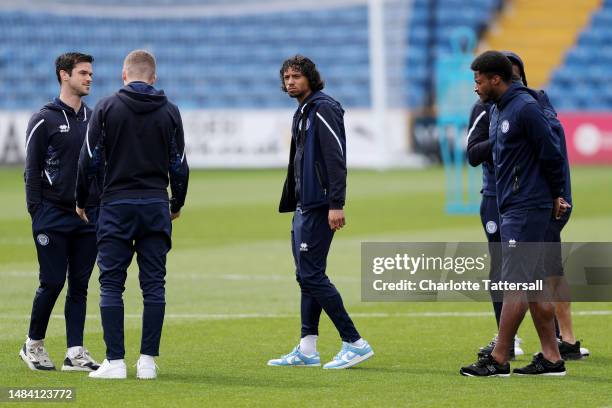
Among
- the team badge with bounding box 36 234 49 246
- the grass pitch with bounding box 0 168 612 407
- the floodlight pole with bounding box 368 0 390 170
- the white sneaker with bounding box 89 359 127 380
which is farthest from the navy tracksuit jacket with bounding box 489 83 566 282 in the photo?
the floodlight pole with bounding box 368 0 390 170

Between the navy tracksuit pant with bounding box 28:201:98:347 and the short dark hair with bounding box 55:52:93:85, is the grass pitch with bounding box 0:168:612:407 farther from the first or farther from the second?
the short dark hair with bounding box 55:52:93:85

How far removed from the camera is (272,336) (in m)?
9.99

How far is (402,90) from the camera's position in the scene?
42406 millimetres

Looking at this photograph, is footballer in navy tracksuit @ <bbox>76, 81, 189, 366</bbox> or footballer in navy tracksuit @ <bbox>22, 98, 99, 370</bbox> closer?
footballer in navy tracksuit @ <bbox>76, 81, 189, 366</bbox>

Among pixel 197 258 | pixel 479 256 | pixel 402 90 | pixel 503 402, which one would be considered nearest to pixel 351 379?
pixel 503 402

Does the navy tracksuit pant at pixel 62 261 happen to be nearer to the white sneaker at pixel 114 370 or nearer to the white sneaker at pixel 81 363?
the white sneaker at pixel 81 363

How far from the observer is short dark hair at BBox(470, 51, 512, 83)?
7.93 m

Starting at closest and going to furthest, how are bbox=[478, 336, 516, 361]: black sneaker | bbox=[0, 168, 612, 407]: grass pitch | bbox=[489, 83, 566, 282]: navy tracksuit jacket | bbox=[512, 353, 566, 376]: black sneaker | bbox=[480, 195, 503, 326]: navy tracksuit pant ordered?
bbox=[0, 168, 612, 407]: grass pitch
bbox=[489, 83, 566, 282]: navy tracksuit jacket
bbox=[512, 353, 566, 376]: black sneaker
bbox=[478, 336, 516, 361]: black sneaker
bbox=[480, 195, 503, 326]: navy tracksuit pant

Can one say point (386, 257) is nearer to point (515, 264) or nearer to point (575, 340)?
point (575, 340)

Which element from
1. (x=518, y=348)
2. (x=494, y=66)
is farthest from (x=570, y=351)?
(x=494, y=66)

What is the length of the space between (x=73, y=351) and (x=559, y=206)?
3277mm

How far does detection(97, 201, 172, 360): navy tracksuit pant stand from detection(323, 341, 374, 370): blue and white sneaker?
1.25 m

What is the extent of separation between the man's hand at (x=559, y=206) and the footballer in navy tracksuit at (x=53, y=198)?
3009 mm

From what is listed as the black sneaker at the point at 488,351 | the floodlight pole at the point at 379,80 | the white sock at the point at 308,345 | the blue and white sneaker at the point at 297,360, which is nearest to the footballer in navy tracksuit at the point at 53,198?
the blue and white sneaker at the point at 297,360
